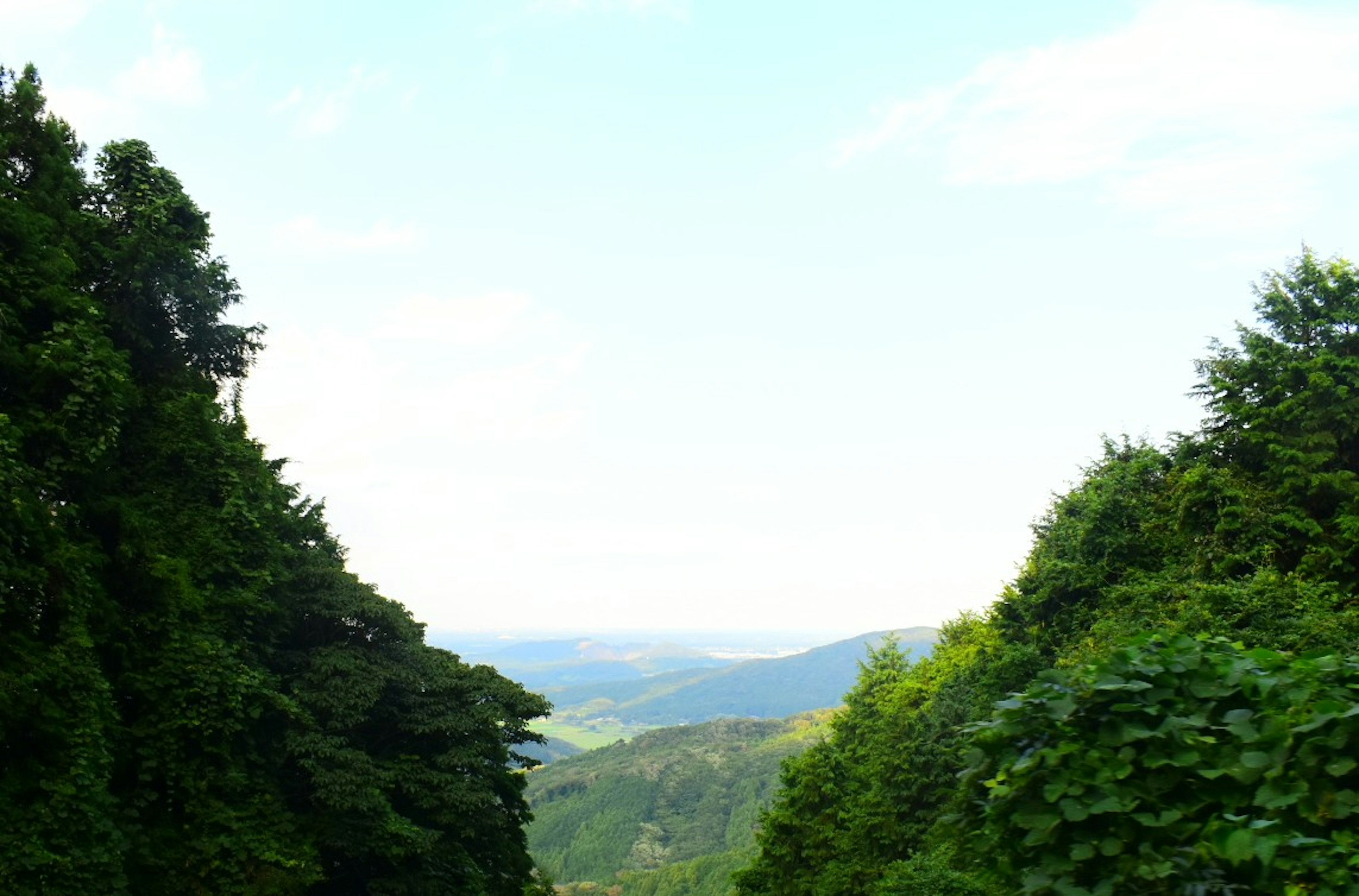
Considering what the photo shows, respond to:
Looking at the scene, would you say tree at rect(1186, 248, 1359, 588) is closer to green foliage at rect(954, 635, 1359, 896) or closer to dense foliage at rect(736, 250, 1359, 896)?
dense foliage at rect(736, 250, 1359, 896)

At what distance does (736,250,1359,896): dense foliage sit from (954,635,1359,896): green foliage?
0.03ft

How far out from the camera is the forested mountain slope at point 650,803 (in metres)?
141

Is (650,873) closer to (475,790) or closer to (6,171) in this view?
(475,790)

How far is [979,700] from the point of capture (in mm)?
26781

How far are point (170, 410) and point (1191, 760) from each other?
20820 millimetres

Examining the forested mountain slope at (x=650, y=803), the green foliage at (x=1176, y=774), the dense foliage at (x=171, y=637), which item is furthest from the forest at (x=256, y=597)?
the forested mountain slope at (x=650, y=803)

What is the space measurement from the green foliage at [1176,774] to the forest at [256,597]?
567 centimetres

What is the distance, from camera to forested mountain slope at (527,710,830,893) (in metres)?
141

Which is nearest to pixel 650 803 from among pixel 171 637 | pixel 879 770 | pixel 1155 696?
pixel 879 770

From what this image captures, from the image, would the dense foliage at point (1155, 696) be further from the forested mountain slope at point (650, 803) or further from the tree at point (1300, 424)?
the forested mountain slope at point (650, 803)

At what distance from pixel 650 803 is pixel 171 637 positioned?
6187 inches

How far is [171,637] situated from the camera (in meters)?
17.5

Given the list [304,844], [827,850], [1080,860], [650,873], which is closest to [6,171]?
[304,844]

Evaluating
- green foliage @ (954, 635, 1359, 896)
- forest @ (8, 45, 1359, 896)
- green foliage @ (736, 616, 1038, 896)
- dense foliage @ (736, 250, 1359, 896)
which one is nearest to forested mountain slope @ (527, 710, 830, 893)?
green foliage @ (736, 616, 1038, 896)
